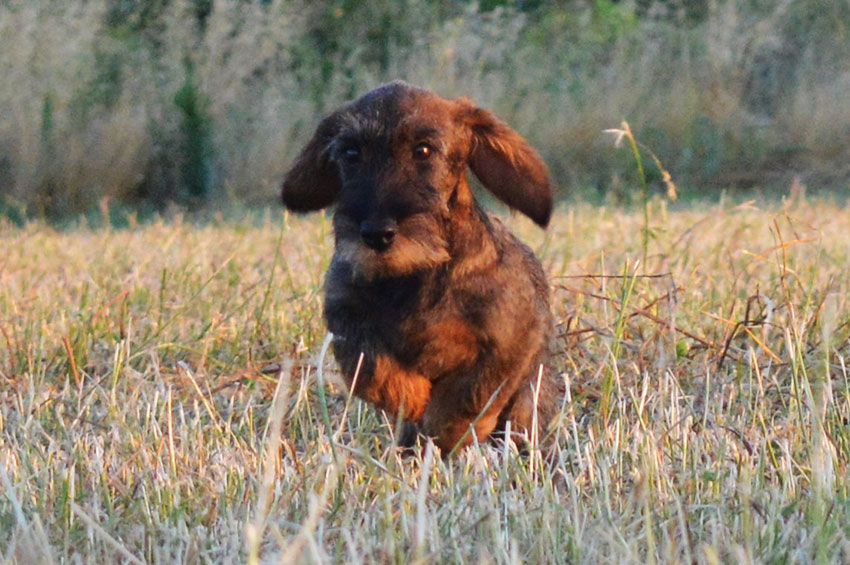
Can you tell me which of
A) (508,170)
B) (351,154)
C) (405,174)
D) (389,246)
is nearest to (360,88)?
(508,170)

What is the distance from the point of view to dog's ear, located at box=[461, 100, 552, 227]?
3490mm

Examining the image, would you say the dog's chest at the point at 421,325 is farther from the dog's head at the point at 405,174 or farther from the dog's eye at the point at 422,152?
the dog's eye at the point at 422,152

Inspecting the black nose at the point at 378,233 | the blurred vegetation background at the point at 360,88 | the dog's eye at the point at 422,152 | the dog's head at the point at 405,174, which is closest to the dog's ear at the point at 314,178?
the dog's head at the point at 405,174

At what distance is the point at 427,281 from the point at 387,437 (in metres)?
0.52

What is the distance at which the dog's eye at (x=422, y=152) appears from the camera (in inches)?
129

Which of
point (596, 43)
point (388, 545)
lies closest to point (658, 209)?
point (596, 43)

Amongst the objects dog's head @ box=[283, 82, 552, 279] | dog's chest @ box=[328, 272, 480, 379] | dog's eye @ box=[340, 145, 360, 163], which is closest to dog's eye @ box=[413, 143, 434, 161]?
dog's head @ box=[283, 82, 552, 279]

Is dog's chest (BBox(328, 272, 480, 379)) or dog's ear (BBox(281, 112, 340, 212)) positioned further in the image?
dog's ear (BBox(281, 112, 340, 212))

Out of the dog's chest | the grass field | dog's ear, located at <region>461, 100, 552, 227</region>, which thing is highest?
dog's ear, located at <region>461, 100, 552, 227</region>

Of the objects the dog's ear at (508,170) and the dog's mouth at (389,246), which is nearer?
the dog's mouth at (389,246)

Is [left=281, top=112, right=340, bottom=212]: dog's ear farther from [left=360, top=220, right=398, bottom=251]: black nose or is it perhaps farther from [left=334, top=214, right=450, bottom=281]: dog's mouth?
[left=360, top=220, right=398, bottom=251]: black nose

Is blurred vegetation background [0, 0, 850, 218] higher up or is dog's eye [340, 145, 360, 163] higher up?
dog's eye [340, 145, 360, 163]

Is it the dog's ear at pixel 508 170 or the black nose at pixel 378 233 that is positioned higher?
the dog's ear at pixel 508 170

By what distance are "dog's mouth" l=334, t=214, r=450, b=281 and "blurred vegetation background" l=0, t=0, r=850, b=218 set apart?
6.97 m
